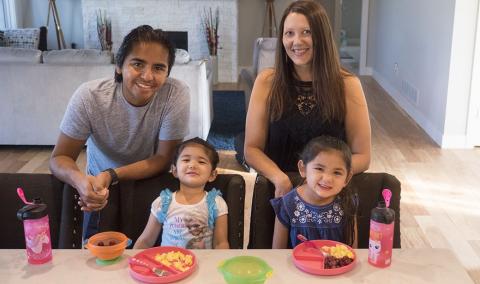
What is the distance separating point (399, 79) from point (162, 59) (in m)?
4.85

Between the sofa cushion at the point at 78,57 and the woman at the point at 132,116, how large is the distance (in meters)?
2.43

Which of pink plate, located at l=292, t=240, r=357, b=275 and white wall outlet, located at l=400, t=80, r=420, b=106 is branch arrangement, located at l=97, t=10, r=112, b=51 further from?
pink plate, located at l=292, t=240, r=357, b=275

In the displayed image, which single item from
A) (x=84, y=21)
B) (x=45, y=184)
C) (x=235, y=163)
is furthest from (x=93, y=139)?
(x=84, y=21)

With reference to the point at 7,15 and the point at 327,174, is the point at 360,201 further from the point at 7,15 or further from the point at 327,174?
the point at 7,15

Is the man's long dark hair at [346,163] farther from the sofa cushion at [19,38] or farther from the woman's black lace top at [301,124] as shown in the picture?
the sofa cushion at [19,38]

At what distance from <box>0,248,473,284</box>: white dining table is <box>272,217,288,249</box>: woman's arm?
0.65 ft

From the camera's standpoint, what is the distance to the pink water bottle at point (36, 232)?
1.31 meters

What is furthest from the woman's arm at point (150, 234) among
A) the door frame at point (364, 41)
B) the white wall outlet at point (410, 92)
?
the door frame at point (364, 41)

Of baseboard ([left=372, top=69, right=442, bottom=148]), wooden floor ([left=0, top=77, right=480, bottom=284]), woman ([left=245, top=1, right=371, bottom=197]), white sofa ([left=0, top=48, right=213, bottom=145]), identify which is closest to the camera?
woman ([left=245, top=1, right=371, bottom=197])

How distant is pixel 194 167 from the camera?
1.66m

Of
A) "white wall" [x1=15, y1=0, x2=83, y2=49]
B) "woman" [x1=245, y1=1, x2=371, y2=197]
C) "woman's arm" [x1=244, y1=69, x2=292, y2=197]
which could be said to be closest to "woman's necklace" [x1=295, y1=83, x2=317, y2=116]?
"woman" [x1=245, y1=1, x2=371, y2=197]

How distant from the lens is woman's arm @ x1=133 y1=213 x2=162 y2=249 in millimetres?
1662

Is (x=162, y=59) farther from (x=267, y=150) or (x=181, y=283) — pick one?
(x=181, y=283)

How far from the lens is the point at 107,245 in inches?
55.1
